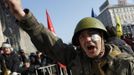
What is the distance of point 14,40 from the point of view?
39.0 m

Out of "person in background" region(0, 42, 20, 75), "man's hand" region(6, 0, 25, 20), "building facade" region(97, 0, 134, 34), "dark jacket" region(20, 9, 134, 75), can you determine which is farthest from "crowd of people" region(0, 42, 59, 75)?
"building facade" region(97, 0, 134, 34)

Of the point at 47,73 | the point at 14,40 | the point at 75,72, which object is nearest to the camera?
the point at 75,72

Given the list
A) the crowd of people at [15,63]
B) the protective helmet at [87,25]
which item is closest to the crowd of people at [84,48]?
the protective helmet at [87,25]

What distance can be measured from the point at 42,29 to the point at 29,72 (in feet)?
26.2

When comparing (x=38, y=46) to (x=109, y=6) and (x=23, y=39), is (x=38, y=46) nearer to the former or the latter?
(x=23, y=39)

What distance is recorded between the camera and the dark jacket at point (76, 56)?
12.1 feet

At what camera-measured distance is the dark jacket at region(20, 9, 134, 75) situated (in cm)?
369

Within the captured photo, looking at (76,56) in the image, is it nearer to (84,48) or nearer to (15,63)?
(84,48)

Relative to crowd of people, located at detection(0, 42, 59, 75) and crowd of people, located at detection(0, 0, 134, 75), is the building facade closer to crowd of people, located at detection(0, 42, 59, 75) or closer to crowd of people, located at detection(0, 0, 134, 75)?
crowd of people, located at detection(0, 42, 59, 75)

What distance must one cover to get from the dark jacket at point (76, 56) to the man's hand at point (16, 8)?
0.06m

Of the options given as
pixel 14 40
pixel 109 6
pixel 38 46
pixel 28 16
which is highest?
pixel 109 6

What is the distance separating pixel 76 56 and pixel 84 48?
327 mm

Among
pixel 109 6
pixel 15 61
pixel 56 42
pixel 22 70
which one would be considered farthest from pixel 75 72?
pixel 109 6

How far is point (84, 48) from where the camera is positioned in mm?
3818
